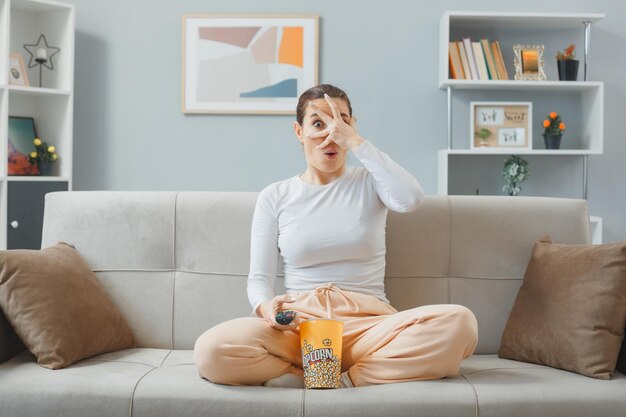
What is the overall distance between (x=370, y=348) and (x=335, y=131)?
1.98ft

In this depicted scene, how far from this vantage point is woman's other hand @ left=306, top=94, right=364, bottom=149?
6.93 ft

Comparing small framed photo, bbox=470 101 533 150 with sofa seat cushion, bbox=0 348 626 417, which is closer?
sofa seat cushion, bbox=0 348 626 417

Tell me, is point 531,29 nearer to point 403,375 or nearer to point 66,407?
point 403,375

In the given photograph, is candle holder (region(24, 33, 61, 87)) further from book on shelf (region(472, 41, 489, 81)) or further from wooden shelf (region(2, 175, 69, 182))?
book on shelf (region(472, 41, 489, 81))

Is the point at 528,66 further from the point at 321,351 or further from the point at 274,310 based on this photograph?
the point at 321,351

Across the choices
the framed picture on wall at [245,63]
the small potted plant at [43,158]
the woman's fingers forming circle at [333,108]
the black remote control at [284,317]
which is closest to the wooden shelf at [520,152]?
the framed picture on wall at [245,63]

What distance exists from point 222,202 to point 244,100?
177 centimetres

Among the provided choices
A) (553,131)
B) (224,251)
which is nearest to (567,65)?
(553,131)

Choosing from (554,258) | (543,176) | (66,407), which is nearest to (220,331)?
(66,407)

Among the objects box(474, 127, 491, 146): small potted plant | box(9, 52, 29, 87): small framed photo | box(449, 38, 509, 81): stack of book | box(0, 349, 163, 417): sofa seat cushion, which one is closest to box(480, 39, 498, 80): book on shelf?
box(449, 38, 509, 81): stack of book

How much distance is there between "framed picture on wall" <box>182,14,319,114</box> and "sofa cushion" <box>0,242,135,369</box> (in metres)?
1.98

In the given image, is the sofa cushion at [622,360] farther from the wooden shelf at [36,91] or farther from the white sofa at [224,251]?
the wooden shelf at [36,91]

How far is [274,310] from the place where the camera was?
6.41 ft

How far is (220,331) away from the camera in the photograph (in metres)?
1.89
